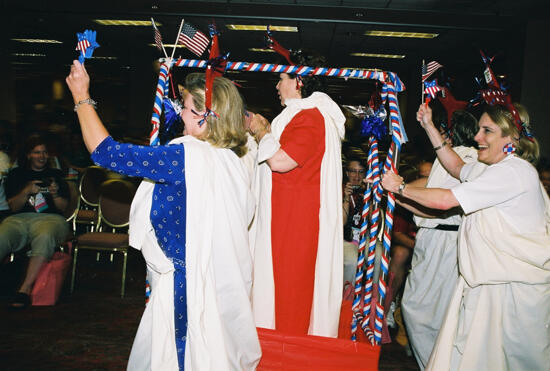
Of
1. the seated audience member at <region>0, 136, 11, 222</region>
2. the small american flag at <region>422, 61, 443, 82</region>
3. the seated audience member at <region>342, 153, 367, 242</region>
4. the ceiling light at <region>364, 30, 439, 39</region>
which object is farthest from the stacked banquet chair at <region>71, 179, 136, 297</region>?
the ceiling light at <region>364, 30, 439, 39</region>

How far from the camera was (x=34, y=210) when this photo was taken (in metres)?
4.36

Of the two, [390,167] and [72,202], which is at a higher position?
[390,167]

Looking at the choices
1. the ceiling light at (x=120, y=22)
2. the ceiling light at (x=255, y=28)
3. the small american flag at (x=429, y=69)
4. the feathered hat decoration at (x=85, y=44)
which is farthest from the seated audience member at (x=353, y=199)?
the ceiling light at (x=120, y=22)

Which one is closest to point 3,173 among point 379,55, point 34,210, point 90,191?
point 34,210

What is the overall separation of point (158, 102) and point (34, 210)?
2.84 m

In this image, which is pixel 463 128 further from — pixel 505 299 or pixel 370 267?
pixel 505 299

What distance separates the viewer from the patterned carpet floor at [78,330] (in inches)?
122

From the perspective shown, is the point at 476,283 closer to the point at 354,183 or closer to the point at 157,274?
the point at 157,274

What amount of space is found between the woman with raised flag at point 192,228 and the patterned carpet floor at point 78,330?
1546mm

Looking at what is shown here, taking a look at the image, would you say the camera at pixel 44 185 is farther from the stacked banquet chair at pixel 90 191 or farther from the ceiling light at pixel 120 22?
the ceiling light at pixel 120 22

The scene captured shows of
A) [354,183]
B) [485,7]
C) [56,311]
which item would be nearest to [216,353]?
[354,183]

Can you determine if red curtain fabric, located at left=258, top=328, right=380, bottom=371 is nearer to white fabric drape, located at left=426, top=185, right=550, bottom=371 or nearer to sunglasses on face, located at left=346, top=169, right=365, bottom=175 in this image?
white fabric drape, located at left=426, top=185, right=550, bottom=371

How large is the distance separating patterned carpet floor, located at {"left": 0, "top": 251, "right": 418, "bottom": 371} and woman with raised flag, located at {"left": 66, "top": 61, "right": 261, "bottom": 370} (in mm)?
1546

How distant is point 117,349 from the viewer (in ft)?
10.8
